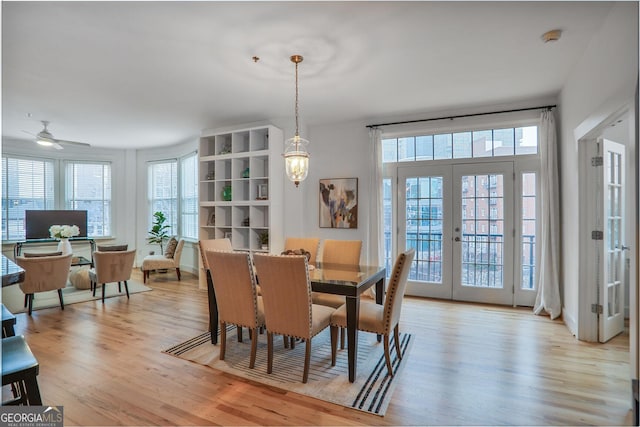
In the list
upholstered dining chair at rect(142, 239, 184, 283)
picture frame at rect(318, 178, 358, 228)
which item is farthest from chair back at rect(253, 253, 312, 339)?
upholstered dining chair at rect(142, 239, 184, 283)

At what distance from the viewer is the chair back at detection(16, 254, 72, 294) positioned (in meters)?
4.14

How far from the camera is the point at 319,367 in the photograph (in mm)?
2846

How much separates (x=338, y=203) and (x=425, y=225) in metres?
1.38

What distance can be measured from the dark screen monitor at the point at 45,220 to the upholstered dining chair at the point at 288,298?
6.62 m

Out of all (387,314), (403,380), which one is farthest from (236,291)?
(403,380)

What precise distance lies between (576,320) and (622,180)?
1.55 meters

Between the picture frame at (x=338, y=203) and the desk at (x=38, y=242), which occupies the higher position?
the picture frame at (x=338, y=203)

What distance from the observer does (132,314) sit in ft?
Result: 14.0

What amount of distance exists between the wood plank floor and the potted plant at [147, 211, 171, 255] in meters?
3.44

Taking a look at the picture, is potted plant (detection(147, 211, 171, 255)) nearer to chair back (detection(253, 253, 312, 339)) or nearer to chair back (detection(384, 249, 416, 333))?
chair back (detection(253, 253, 312, 339))

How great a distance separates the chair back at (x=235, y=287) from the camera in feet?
9.00

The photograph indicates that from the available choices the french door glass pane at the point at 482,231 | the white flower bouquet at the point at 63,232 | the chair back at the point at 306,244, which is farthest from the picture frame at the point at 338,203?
the white flower bouquet at the point at 63,232

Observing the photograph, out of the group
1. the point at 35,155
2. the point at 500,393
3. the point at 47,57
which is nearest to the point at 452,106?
the point at 500,393

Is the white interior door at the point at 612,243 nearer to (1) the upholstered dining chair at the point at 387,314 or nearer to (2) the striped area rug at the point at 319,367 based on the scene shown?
Result: (2) the striped area rug at the point at 319,367
